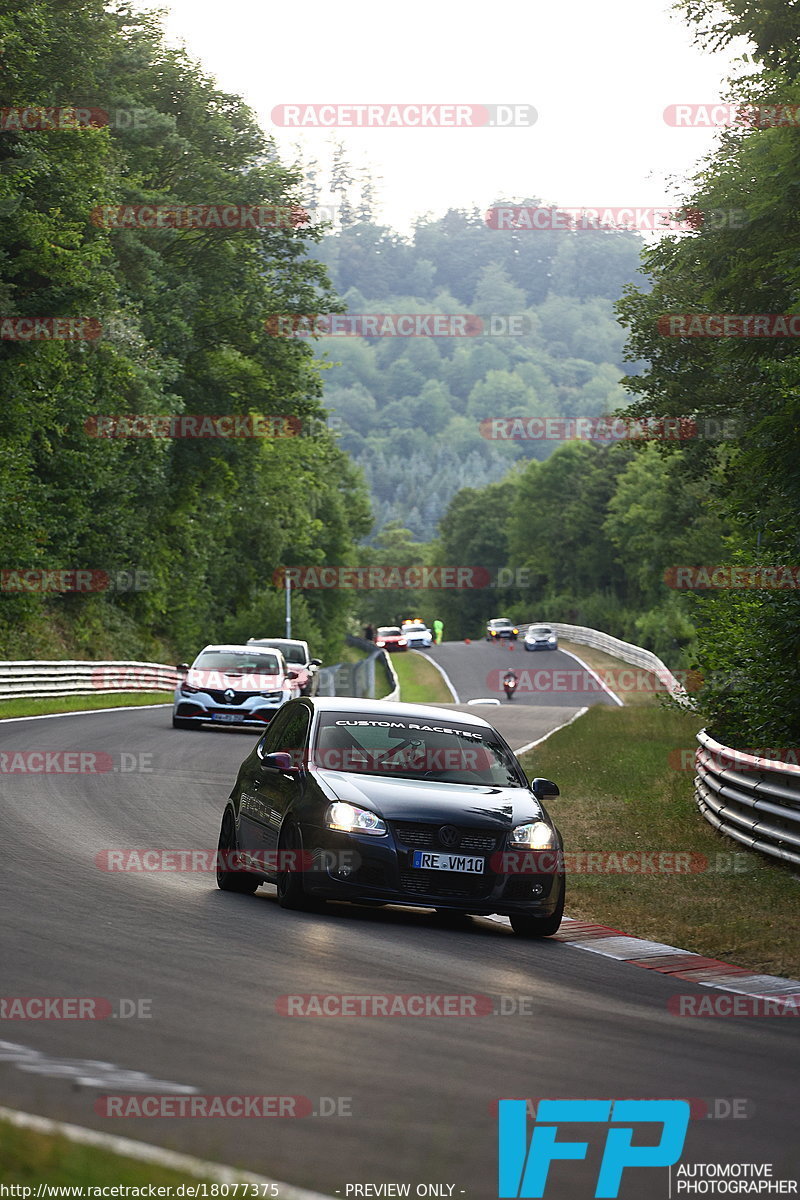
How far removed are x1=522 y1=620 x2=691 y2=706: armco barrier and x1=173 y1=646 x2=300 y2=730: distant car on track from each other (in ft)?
85.9

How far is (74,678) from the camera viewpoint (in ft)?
141

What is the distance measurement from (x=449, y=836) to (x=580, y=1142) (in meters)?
5.79

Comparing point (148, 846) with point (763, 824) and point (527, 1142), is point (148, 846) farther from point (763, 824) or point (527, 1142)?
point (527, 1142)

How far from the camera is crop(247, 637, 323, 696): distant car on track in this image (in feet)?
127

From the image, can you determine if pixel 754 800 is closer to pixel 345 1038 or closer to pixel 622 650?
pixel 345 1038

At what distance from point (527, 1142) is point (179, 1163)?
1.27 metres

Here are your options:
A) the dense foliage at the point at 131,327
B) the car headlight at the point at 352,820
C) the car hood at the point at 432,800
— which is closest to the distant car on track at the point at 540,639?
the dense foliage at the point at 131,327

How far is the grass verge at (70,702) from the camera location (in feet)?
114

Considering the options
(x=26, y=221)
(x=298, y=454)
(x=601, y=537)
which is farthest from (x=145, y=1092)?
(x=601, y=537)

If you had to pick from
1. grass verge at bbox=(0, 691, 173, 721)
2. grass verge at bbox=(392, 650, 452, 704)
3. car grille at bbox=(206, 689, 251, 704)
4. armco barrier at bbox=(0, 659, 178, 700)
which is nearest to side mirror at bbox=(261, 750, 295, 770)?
car grille at bbox=(206, 689, 251, 704)

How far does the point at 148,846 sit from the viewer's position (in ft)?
48.5

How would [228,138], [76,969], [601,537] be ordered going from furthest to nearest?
[601,537] < [228,138] < [76,969]

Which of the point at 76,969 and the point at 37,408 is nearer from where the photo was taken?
the point at 76,969

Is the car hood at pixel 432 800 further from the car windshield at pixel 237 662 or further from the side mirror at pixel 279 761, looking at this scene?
the car windshield at pixel 237 662
